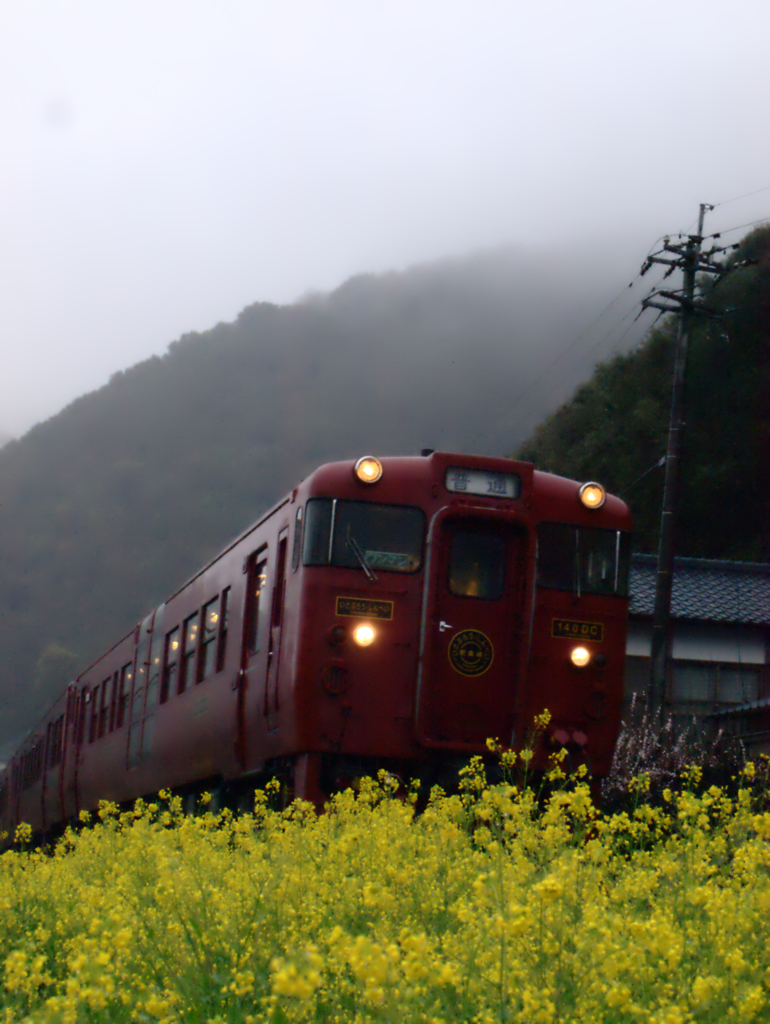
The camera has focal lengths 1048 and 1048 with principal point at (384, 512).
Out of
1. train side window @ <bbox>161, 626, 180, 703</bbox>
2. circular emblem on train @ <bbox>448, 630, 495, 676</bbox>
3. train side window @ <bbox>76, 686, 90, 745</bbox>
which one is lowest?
train side window @ <bbox>76, 686, 90, 745</bbox>

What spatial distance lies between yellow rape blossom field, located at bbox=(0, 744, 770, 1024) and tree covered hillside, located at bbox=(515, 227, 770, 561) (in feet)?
74.4

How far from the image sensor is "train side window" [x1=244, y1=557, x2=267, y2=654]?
8.64 meters

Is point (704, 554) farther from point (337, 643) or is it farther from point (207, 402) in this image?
point (207, 402)

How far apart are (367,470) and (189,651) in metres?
3.76

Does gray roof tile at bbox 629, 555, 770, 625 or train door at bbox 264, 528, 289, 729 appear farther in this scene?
gray roof tile at bbox 629, 555, 770, 625

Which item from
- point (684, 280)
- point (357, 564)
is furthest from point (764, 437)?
point (357, 564)

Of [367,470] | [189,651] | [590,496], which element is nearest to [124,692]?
[189,651]

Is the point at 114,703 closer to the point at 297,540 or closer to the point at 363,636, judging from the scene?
the point at 297,540

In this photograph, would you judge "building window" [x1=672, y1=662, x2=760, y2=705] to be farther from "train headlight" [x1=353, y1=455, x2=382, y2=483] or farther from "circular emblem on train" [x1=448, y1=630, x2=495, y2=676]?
"train headlight" [x1=353, y1=455, x2=382, y2=483]

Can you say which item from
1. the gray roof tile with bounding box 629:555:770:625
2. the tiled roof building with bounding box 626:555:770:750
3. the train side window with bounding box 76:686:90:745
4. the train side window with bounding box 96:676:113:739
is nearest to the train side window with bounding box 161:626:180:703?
the train side window with bounding box 96:676:113:739

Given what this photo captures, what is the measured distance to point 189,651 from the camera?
10633 millimetres

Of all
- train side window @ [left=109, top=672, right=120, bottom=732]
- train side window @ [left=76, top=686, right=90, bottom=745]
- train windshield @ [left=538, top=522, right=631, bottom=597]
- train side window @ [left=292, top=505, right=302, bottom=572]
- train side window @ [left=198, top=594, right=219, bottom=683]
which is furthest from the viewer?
train side window @ [left=76, top=686, right=90, bottom=745]

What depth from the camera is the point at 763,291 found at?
31.0 meters

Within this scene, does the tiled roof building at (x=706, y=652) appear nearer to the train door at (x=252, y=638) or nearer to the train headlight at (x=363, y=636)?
the train door at (x=252, y=638)
